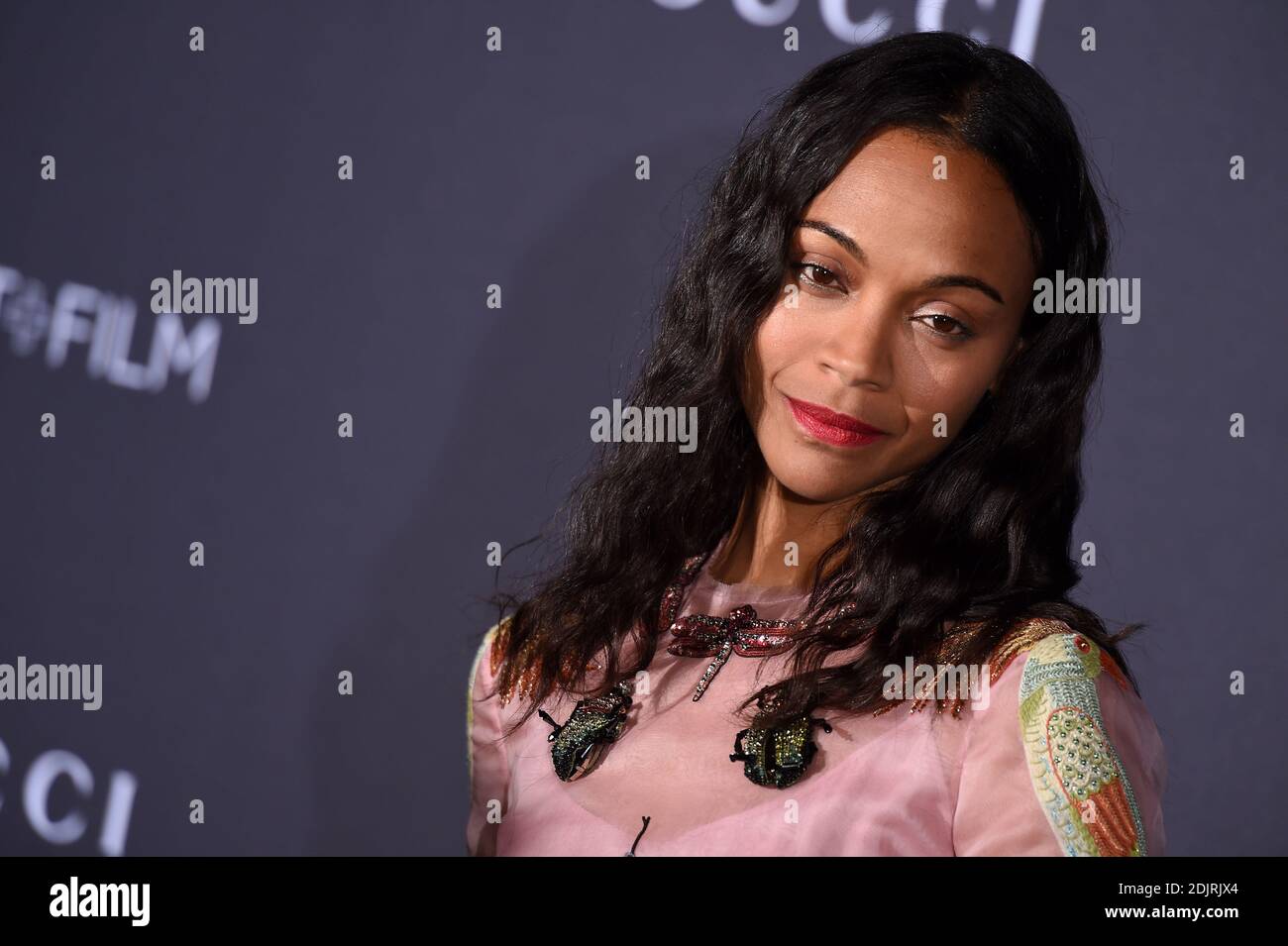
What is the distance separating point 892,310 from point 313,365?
4.57 feet

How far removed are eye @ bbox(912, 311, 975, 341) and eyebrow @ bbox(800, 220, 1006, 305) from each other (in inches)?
1.4

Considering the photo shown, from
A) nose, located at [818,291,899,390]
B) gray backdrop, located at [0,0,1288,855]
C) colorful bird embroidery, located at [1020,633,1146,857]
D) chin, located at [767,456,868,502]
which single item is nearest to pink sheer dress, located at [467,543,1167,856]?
colorful bird embroidery, located at [1020,633,1146,857]

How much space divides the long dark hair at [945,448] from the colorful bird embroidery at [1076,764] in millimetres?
82

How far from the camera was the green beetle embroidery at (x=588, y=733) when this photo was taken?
4.98ft

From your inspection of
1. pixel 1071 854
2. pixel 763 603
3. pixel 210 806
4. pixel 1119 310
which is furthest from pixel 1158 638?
pixel 210 806

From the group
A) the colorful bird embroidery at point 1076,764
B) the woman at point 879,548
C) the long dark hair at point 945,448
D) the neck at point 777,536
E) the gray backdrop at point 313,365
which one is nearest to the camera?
the colorful bird embroidery at point 1076,764

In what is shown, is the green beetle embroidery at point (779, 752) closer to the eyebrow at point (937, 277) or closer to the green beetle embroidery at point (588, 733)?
the green beetle embroidery at point (588, 733)

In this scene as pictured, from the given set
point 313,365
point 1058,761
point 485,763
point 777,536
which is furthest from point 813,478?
point 313,365

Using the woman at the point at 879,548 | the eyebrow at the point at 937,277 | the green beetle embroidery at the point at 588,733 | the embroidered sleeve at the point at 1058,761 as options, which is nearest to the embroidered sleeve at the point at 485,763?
the woman at the point at 879,548

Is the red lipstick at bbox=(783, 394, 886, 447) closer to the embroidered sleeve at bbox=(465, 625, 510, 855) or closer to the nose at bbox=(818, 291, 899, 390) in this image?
the nose at bbox=(818, 291, 899, 390)

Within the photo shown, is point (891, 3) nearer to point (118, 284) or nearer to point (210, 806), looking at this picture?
point (118, 284)

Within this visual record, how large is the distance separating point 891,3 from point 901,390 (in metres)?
1.21

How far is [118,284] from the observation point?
2.48m

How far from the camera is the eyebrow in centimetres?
139
